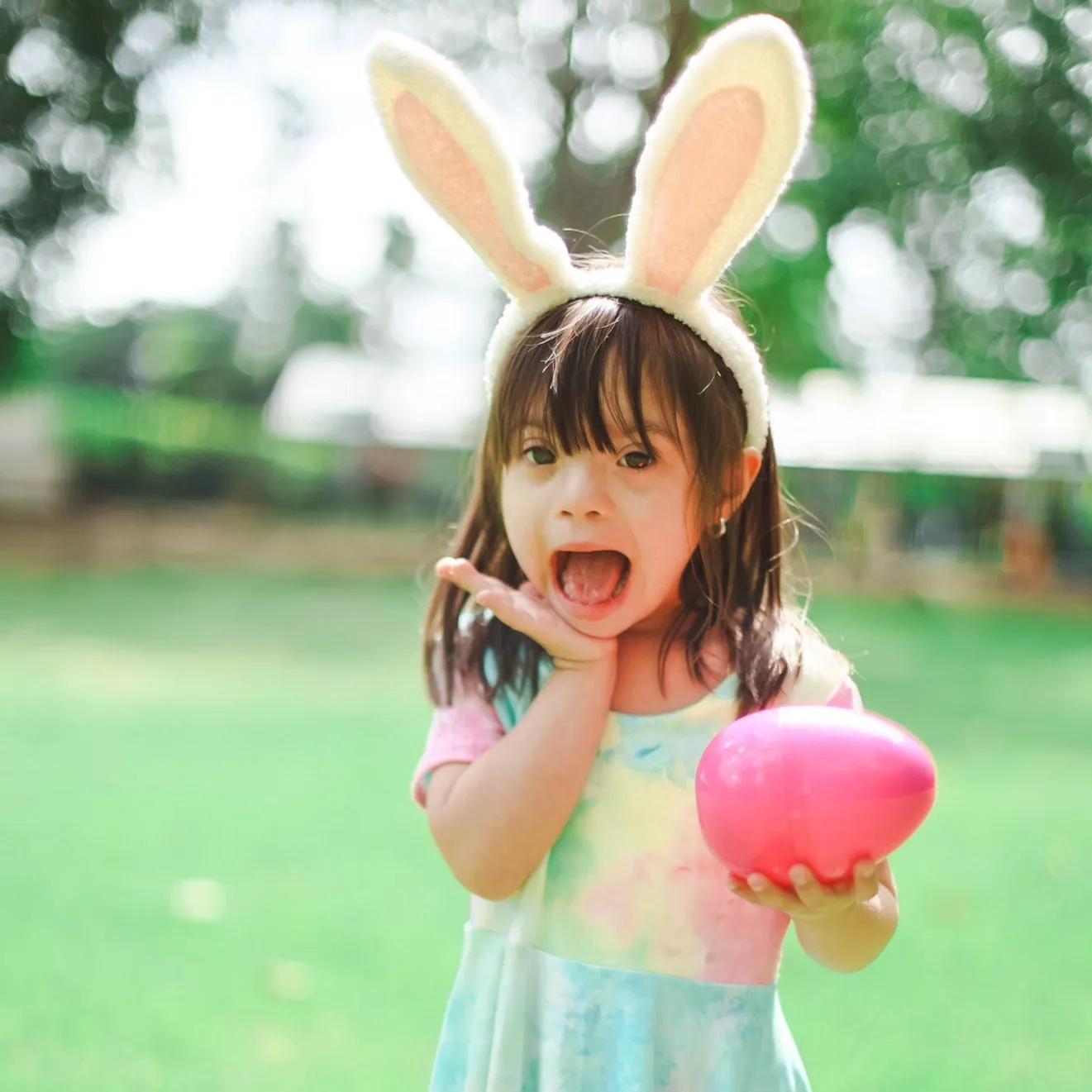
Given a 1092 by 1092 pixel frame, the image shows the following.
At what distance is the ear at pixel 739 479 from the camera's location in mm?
1623

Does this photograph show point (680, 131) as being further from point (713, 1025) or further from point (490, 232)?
point (713, 1025)

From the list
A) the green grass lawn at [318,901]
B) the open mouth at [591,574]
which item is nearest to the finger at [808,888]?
the open mouth at [591,574]

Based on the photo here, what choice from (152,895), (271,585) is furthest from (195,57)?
(152,895)

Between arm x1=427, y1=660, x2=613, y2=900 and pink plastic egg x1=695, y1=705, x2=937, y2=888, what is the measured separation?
0.16 m

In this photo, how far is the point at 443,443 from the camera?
955 inches

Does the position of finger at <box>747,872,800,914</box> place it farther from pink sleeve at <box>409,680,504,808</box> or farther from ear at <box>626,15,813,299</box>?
ear at <box>626,15,813,299</box>

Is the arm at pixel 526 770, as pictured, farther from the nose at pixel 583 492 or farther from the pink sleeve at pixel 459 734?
the nose at pixel 583 492

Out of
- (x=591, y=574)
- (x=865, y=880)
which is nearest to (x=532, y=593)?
(x=591, y=574)

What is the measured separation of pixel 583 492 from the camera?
148 centimetres

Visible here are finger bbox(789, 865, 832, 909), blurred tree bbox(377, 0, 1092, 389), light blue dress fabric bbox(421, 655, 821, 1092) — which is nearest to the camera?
finger bbox(789, 865, 832, 909)

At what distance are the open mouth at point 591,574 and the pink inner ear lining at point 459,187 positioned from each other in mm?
363

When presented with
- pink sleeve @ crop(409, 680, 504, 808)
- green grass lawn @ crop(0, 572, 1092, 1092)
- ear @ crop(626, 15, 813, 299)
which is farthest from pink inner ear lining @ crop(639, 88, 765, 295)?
green grass lawn @ crop(0, 572, 1092, 1092)

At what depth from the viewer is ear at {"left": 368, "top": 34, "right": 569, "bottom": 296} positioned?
158 centimetres

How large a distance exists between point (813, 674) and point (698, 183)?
631 mm
